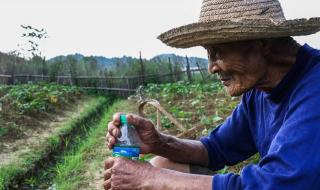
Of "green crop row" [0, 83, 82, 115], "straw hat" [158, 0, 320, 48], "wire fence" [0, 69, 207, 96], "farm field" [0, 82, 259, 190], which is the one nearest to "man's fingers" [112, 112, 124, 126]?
"straw hat" [158, 0, 320, 48]

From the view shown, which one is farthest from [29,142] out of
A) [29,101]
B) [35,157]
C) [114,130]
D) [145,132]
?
[114,130]

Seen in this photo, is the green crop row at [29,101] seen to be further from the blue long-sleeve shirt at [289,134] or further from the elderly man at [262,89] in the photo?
the blue long-sleeve shirt at [289,134]

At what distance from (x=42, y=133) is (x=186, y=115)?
8.77 ft

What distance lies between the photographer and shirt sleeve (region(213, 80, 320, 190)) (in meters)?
1.75

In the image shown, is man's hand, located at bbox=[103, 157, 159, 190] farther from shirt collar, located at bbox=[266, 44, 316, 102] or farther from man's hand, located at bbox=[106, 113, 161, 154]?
shirt collar, located at bbox=[266, 44, 316, 102]

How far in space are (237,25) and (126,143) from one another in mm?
772

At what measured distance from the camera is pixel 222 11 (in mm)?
2150

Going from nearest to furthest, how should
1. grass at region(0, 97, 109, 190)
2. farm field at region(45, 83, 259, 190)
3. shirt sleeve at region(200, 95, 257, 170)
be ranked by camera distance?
1. shirt sleeve at region(200, 95, 257, 170)
2. farm field at region(45, 83, 259, 190)
3. grass at region(0, 97, 109, 190)

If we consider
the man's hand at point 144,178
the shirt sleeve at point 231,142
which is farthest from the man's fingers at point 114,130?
the shirt sleeve at point 231,142

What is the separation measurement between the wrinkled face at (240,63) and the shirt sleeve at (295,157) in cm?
23

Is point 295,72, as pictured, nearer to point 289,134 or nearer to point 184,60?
point 289,134

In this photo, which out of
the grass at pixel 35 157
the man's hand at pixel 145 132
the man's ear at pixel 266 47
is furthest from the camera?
the grass at pixel 35 157

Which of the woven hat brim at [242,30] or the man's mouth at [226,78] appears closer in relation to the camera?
the woven hat brim at [242,30]

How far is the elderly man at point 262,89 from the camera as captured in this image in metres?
1.79
